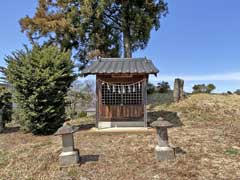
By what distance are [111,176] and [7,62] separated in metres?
5.41

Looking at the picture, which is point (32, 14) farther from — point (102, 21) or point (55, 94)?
point (55, 94)

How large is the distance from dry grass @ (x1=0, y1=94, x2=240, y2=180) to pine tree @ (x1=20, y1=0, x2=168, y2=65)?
6077mm

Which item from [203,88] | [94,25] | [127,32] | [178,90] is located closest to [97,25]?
[94,25]

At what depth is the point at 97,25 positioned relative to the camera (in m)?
12.8

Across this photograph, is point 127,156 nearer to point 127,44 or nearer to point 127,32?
point 127,44

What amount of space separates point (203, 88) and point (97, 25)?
37.4 ft

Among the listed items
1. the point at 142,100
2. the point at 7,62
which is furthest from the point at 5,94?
the point at 142,100

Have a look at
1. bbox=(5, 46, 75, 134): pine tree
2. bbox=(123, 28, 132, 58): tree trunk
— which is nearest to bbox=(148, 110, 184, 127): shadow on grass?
bbox=(5, 46, 75, 134): pine tree

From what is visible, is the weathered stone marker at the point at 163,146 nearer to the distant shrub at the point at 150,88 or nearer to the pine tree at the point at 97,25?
the pine tree at the point at 97,25

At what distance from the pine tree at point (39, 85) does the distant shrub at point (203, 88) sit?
14.4m

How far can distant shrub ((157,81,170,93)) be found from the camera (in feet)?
62.7

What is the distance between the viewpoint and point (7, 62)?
8.05 m

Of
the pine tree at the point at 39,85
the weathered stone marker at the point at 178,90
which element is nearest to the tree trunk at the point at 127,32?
the weathered stone marker at the point at 178,90

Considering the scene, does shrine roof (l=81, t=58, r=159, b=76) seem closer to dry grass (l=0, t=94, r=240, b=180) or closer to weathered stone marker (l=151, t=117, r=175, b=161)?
dry grass (l=0, t=94, r=240, b=180)
